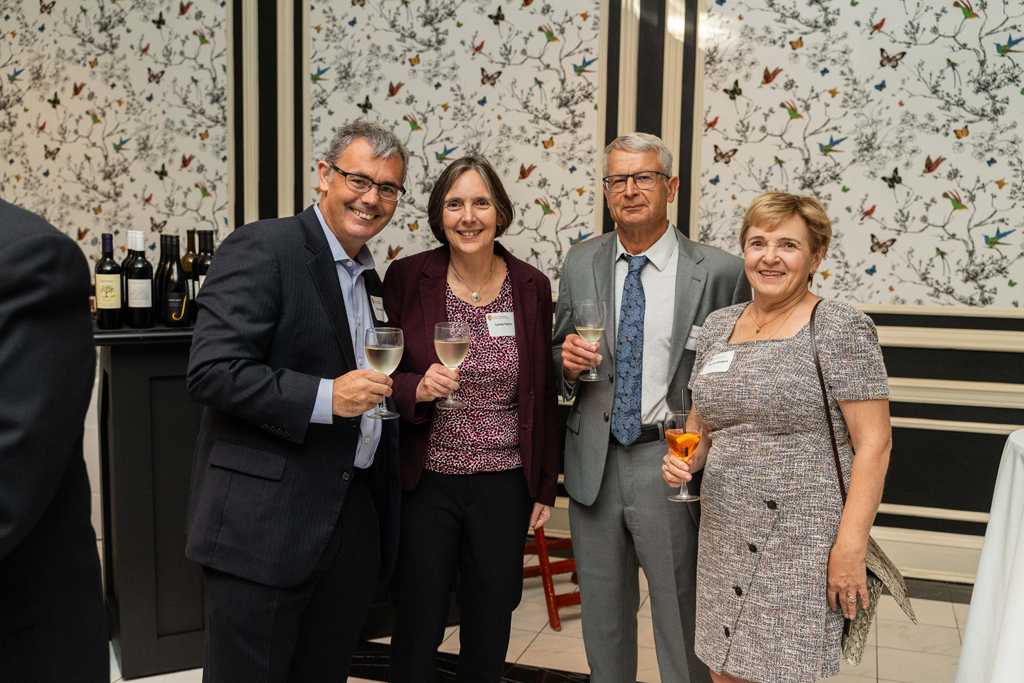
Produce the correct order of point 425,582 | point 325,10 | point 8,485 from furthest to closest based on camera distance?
1. point 325,10
2. point 425,582
3. point 8,485

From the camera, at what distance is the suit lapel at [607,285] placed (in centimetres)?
213

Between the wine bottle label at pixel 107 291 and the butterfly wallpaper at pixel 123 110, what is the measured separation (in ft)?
6.01

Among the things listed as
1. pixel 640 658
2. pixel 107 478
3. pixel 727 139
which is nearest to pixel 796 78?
pixel 727 139

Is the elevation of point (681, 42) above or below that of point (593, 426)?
above

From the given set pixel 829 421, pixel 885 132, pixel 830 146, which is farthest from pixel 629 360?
pixel 885 132

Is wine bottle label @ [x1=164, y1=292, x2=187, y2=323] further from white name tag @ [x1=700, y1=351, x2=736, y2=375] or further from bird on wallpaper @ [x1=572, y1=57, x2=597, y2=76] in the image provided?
bird on wallpaper @ [x1=572, y1=57, x2=597, y2=76]

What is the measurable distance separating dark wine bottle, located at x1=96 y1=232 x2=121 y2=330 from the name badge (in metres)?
1.71

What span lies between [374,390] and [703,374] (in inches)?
31.4

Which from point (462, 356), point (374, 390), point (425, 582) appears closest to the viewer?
point (374, 390)

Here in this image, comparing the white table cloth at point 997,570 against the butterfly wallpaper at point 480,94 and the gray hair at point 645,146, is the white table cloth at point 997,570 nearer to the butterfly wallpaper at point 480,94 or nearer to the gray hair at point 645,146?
the gray hair at point 645,146

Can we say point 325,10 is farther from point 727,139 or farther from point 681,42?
point 727,139

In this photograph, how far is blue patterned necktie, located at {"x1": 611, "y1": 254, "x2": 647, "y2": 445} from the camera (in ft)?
6.84

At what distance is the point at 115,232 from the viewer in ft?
15.7

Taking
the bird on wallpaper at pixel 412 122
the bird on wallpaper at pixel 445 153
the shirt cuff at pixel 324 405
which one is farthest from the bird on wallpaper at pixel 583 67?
the shirt cuff at pixel 324 405
